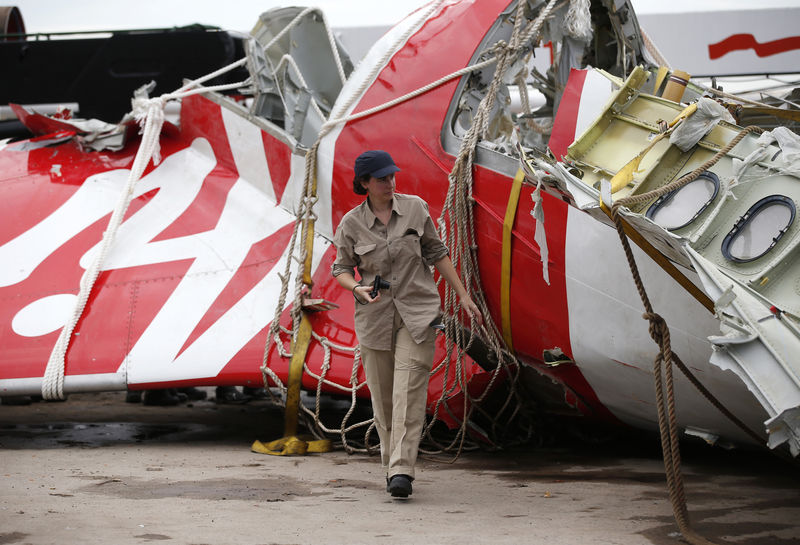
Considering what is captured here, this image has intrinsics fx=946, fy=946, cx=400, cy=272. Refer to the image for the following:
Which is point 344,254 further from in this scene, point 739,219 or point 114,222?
point 114,222

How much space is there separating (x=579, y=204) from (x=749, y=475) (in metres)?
1.79

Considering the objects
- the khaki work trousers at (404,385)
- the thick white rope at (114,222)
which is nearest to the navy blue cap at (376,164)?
the khaki work trousers at (404,385)

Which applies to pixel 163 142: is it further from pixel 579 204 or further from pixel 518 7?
pixel 579 204

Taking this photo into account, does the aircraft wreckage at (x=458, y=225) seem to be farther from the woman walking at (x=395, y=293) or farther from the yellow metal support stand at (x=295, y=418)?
→ the woman walking at (x=395, y=293)

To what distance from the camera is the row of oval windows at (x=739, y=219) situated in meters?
3.29

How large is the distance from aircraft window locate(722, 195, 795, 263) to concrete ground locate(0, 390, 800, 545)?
99 centimetres

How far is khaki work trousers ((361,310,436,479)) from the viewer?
404cm

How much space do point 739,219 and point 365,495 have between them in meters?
1.93

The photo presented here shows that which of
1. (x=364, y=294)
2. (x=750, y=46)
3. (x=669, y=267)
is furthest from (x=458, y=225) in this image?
(x=750, y=46)

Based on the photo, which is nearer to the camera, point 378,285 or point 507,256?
point 378,285

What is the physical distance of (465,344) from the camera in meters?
5.11

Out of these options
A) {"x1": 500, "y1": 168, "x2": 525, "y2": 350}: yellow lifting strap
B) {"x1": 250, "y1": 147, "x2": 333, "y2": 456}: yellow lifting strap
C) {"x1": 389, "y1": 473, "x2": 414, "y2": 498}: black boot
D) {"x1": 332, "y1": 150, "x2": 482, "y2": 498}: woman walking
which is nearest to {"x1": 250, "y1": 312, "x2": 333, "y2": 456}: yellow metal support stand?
{"x1": 250, "y1": 147, "x2": 333, "y2": 456}: yellow lifting strap

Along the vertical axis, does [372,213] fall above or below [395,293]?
above

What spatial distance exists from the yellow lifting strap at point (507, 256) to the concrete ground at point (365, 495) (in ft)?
2.50
